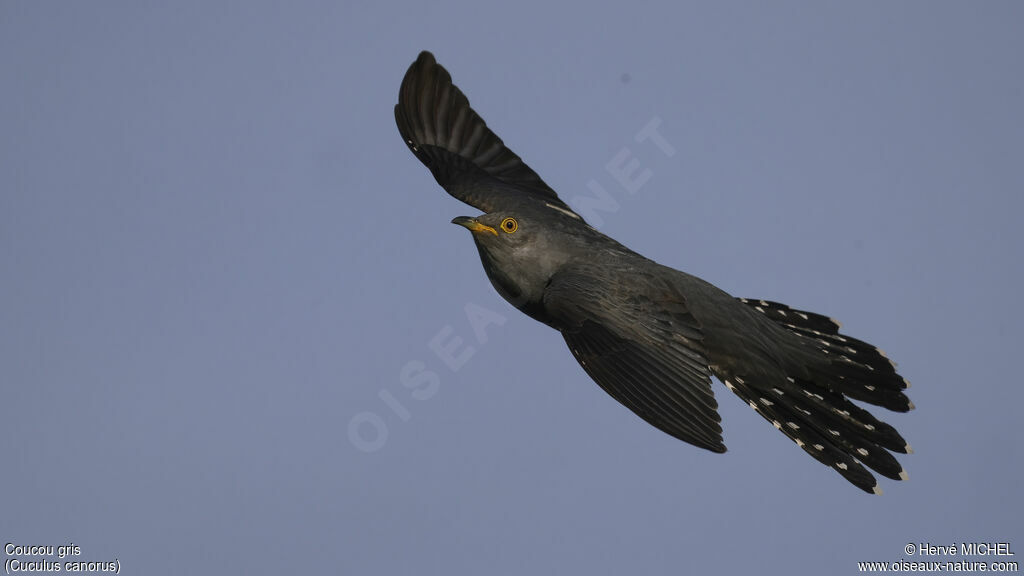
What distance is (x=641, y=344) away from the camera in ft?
25.6

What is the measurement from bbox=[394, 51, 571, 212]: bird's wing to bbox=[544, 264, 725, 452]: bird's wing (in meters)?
2.09

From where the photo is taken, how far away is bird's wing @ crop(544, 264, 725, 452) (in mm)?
7254

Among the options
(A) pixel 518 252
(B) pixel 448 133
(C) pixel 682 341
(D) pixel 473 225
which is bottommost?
(C) pixel 682 341

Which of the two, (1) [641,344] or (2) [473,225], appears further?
(2) [473,225]

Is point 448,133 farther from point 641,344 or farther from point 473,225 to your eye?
point 641,344

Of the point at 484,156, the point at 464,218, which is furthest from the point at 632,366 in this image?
the point at 484,156

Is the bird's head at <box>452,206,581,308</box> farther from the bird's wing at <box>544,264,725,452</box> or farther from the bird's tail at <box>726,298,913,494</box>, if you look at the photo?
the bird's tail at <box>726,298,913,494</box>

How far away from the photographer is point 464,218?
8.63 meters

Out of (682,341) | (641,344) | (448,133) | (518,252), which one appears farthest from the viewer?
(448,133)

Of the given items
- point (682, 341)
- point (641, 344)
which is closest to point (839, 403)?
point (682, 341)

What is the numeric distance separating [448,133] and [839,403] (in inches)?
172

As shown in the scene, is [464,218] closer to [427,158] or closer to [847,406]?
[427,158]

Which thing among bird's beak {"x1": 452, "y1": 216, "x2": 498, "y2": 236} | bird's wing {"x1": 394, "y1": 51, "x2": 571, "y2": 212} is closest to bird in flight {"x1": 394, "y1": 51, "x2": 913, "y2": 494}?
bird's beak {"x1": 452, "y1": 216, "x2": 498, "y2": 236}

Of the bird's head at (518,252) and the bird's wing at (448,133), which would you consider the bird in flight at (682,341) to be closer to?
the bird's head at (518,252)
